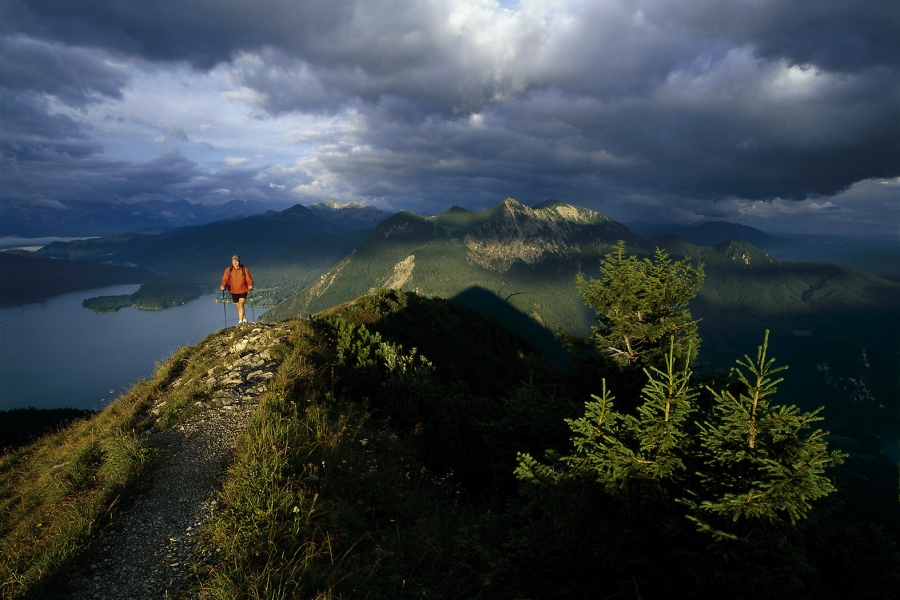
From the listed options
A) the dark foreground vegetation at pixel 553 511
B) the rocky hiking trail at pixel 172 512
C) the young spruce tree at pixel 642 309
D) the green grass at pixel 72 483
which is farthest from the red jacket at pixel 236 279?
the young spruce tree at pixel 642 309

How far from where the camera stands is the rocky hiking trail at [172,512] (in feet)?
19.0

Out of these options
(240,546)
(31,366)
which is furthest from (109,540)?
(31,366)

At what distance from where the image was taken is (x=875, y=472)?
134750 mm

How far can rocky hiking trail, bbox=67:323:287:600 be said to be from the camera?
5.80 meters

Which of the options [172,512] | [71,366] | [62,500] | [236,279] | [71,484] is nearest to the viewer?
[172,512]

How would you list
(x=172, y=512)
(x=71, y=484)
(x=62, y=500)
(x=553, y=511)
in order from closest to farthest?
(x=553, y=511), (x=172, y=512), (x=62, y=500), (x=71, y=484)

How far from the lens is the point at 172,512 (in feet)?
23.4

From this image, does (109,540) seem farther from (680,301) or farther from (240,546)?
(680,301)

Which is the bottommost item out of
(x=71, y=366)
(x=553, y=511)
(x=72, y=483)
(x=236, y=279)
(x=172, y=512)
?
(x=71, y=366)

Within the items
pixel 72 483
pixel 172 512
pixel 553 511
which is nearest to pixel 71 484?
pixel 72 483

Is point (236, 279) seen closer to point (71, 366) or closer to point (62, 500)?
point (62, 500)

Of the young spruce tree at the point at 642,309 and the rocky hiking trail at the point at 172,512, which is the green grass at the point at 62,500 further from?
the young spruce tree at the point at 642,309

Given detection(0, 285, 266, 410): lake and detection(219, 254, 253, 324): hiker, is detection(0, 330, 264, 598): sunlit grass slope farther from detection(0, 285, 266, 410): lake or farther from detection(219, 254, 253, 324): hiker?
detection(0, 285, 266, 410): lake

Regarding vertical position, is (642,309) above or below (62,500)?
above
